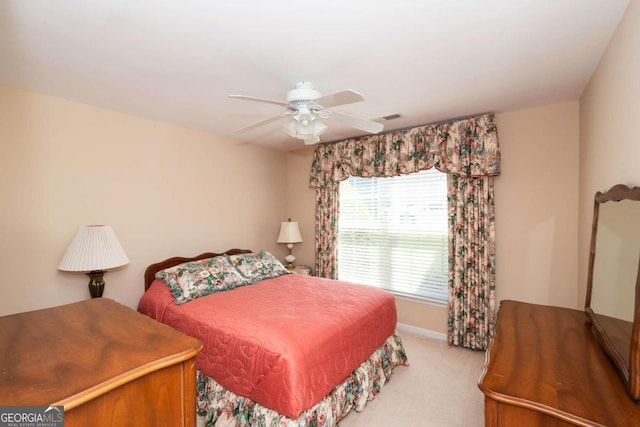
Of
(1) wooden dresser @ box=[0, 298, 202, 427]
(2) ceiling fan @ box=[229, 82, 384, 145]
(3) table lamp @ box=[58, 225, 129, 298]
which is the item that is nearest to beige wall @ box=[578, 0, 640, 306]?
(2) ceiling fan @ box=[229, 82, 384, 145]

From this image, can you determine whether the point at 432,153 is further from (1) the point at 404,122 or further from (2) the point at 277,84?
(2) the point at 277,84

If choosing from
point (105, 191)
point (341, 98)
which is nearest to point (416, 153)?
point (341, 98)

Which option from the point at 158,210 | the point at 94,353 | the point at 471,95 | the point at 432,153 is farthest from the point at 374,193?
the point at 94,353

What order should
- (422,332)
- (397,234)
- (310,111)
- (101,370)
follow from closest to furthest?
(101,370) < (310,111) < (422,332) < (397,234)

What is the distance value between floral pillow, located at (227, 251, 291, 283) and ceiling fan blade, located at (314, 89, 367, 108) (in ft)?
6.84

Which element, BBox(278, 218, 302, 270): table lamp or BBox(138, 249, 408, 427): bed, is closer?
BBox(138, 249, 408, 427): bed

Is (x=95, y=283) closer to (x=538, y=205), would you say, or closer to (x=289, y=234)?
(x=289, y=234)

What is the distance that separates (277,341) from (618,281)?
1.79 m

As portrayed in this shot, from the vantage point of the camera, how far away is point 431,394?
2422 mm

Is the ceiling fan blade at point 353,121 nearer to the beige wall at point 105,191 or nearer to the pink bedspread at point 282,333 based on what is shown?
the pink bedspread at point 282,333

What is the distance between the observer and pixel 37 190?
242 cm

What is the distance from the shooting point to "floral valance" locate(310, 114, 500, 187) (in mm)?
2996

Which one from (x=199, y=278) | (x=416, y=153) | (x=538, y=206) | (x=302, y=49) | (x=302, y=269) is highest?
(x=302, y=49)

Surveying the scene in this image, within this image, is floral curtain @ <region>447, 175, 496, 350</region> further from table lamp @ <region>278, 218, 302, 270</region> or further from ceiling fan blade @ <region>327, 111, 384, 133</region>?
table lamp @ <region>278, 218, 302, 270</region>
